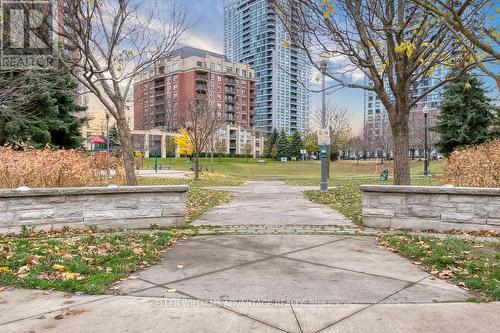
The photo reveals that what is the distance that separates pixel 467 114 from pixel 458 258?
2948 cm

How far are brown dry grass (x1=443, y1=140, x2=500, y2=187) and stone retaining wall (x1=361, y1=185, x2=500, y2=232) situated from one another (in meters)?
3.95

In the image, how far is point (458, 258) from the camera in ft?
17.6

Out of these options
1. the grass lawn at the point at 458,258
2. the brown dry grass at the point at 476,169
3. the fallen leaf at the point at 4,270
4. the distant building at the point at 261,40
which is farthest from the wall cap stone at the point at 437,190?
the fallen leaf at the point at 4,270

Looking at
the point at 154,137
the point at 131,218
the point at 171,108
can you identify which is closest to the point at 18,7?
the point at 131,218

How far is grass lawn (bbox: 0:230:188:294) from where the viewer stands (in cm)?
448

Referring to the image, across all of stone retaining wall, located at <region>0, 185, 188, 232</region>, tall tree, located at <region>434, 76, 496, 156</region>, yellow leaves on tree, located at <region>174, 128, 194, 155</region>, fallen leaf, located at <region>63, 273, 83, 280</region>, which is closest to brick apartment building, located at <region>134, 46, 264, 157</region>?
yellow leaves on tree, located at <region>174, 128, 194, 155</region>

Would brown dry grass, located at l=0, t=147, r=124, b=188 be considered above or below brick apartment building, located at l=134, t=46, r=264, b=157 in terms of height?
below

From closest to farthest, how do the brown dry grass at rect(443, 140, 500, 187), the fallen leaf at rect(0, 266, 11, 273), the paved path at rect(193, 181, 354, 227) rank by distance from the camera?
the fallen leaf at rect(0, 266, 11, 273) < the paved path at rect(193, 181, 354, 227) < the brown dry grass at rect(443, 140, 500, 187)

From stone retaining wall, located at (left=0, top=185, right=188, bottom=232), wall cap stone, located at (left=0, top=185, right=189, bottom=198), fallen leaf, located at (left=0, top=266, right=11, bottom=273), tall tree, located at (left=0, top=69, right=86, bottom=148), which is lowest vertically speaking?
fallen leaf, located at (left=0, top=266, right=11, bottom=273)

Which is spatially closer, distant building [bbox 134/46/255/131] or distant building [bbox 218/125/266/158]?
distant building [bbox 134/46/255/131]

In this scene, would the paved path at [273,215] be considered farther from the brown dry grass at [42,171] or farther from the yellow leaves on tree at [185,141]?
the yellow leaves on tree at [185,141]

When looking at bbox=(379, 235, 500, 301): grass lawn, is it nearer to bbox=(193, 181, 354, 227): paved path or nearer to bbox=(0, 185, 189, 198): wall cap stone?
bbox=(193, 181, 354, 227): paved path

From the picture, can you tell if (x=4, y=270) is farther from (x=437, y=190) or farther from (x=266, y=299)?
(x=437, y=190)

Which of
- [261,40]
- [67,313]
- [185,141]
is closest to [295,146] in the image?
[185,141]
